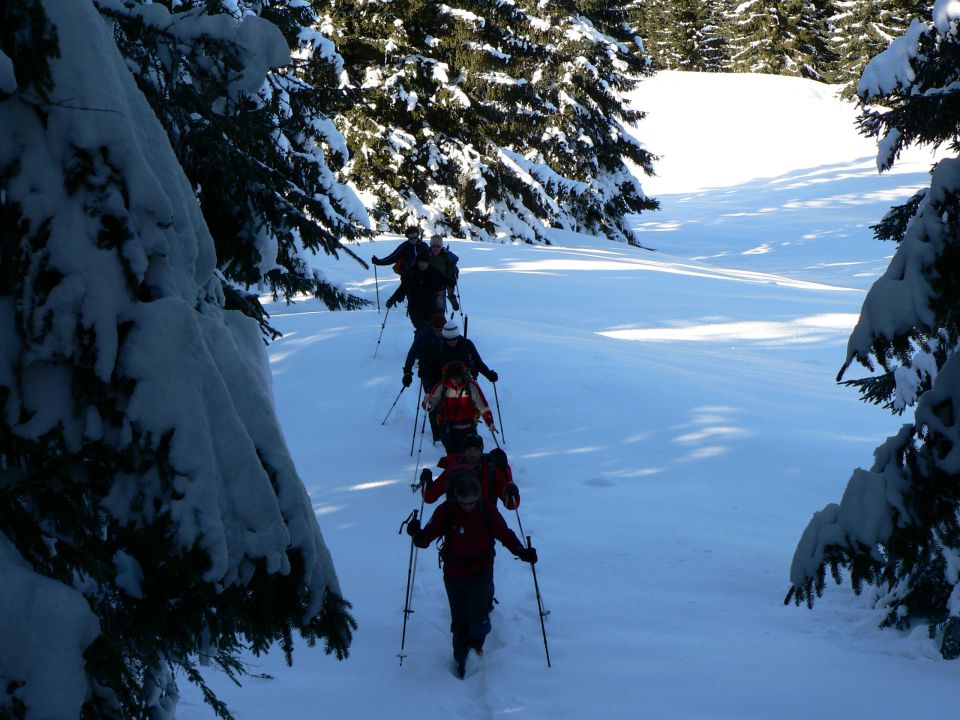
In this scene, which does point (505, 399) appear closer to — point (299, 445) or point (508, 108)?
point (299, 445)

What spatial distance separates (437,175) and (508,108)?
3.22m

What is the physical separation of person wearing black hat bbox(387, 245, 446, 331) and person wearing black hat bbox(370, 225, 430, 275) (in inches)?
6.1

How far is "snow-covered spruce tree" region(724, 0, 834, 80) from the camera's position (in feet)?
209

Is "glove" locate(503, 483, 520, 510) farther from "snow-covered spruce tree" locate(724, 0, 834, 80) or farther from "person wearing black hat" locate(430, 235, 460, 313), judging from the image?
"snow-covered spruce tree" locate(724, 0, 834, 80)

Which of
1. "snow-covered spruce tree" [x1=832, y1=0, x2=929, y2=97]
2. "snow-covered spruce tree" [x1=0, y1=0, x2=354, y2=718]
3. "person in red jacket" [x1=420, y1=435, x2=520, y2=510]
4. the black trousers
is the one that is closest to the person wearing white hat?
"person in red jacket" [x1=420, y1=435, x2=520, y2=510]

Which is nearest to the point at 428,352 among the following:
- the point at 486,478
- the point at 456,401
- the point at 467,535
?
the point at 456,401

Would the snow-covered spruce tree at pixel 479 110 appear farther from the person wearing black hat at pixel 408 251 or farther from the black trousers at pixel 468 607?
the black trousers at pixel 468 607

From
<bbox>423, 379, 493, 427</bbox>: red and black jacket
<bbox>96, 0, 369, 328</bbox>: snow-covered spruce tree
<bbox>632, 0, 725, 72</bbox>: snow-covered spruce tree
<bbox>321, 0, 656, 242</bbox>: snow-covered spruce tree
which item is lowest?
<bbox>423, 379, 493, 427</bbox>: red and black jacket

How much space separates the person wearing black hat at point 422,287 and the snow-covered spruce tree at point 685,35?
61.0 metres

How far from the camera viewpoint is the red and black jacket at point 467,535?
678cm

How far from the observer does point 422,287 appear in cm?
1362

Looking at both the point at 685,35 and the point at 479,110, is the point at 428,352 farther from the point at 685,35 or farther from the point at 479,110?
the point at 685,35

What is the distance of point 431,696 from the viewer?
258 inches

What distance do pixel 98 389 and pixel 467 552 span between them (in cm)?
422
